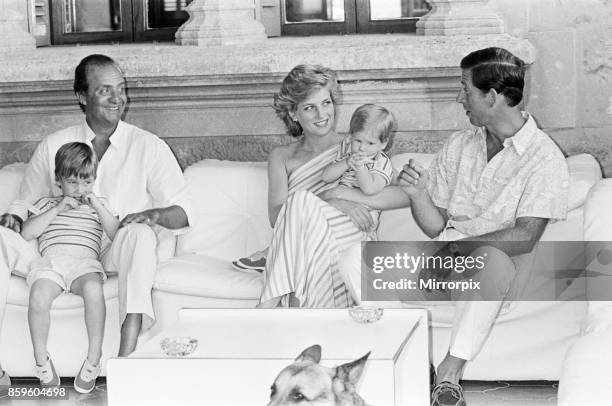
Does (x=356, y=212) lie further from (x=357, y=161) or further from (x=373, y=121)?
(x=373, y=121)

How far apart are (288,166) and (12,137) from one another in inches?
63.0

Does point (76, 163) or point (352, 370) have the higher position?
point (76, 163)

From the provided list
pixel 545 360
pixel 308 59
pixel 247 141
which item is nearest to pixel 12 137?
pixel 247 141

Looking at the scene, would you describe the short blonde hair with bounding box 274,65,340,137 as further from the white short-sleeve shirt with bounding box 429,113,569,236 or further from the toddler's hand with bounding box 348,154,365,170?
the white short-sleeve shirt with bounding box 429,113,569,236

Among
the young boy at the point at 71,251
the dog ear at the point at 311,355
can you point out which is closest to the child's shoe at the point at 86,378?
the young boy at the point at 71,251

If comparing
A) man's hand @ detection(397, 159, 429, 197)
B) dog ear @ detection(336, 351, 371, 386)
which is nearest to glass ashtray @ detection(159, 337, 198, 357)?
dog ear @ detection(336, 351, 371, 386)

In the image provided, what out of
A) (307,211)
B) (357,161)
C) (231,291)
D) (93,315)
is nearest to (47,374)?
(93,315)

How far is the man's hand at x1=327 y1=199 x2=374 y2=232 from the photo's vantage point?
4066mm

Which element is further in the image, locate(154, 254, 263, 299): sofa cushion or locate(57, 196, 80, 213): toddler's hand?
locate(57, 196, 80, 213): toddler's hand

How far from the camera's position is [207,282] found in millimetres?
3998

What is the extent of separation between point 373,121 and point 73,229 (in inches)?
45.0

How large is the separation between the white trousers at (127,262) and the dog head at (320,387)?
133 cm

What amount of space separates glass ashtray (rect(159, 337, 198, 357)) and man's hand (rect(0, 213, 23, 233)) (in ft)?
4.39

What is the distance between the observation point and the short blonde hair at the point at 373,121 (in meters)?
4.07
